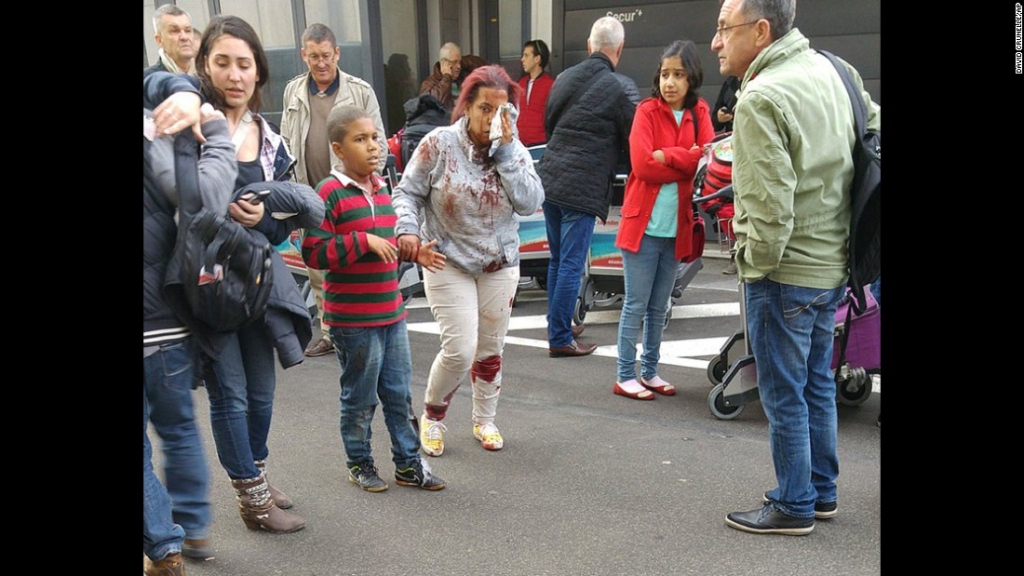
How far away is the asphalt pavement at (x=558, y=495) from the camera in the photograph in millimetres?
3291

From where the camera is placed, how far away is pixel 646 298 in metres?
5.14

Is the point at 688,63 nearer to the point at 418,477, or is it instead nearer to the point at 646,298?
the point at 646,298

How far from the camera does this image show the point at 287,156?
9.60 ft

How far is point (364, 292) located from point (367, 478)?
821mm

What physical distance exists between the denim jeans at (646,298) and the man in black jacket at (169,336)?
8.70 ft

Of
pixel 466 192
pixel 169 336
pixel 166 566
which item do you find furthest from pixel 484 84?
pixel 166 566

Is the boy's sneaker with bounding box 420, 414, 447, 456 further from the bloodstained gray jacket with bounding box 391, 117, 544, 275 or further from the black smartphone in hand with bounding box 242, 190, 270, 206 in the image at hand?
the black smartphone in hand with bounding box 242, 190, 270, 206

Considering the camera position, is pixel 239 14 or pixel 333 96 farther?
pixel 333 96

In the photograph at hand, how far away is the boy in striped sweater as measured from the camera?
334 cm

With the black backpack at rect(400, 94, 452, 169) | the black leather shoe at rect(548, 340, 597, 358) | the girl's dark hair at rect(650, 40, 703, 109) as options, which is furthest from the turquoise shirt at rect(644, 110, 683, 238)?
the black backpack at rect(400, 94, 452, 169)
